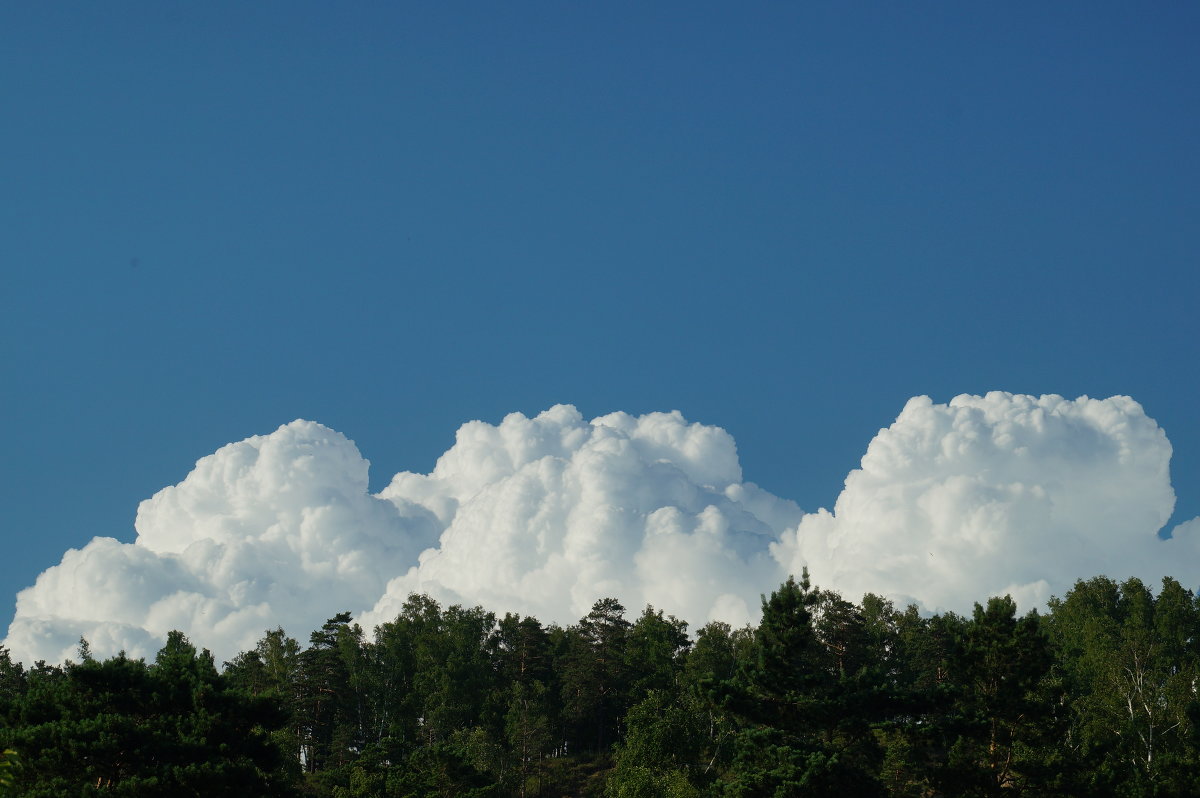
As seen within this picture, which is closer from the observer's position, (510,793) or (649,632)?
(510,793)

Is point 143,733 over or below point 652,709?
below

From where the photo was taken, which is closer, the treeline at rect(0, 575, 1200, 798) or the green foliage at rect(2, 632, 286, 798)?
the green foliage at rect(2, 632, 286, 798)

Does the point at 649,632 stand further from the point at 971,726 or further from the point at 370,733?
the point at 971,726

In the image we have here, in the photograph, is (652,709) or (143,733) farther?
(652,709)

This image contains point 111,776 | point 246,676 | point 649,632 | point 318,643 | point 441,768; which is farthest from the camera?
point 649,632

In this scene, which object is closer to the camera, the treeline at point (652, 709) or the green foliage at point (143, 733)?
the green foliage at point (143, 733)

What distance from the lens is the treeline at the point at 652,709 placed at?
45875 millimetres

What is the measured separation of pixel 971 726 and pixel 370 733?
6276cm

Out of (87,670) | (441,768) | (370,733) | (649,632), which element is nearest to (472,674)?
(370,733)

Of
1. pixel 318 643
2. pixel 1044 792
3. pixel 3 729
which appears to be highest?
pixel 318 643

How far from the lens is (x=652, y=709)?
76625 mm

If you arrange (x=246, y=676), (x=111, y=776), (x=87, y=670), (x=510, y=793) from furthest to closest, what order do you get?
(x=246, y=676) → (x=510, y=793) → (x=87, y=670) → (x=111, y=776)

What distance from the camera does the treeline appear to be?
4588cm

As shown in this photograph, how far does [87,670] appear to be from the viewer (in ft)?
154
